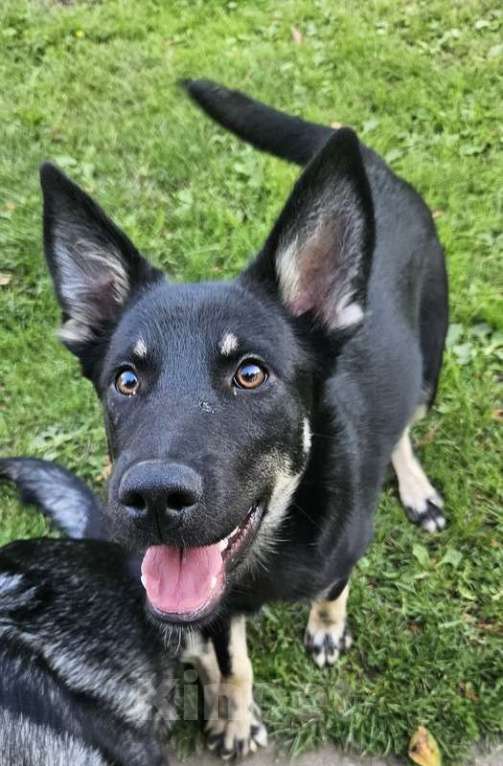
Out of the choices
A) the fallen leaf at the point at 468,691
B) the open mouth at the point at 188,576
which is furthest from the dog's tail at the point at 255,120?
the fallen leaf at the point at 468,691

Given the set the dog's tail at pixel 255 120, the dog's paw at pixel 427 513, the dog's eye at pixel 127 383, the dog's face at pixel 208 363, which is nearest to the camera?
the dog's face at pixel 208 363

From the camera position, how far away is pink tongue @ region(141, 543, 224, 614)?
227 centimetres

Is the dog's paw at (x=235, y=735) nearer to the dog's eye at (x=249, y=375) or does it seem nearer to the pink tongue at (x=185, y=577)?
the pink tongue at (x=185, y=577)

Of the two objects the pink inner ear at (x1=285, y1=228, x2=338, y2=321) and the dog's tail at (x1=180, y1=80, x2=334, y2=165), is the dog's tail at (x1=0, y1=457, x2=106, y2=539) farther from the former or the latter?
the dog's tail at (x1=180, y1=80, x2=334, y2=165)

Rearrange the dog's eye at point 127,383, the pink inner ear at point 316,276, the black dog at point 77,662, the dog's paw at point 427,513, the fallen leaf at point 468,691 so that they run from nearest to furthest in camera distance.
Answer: the black dog at point 77,662 < the dog's eye at point 127,383 < the pink inner ear at point 316,276 < the fallen leaf at point 468,691 < the dog's paw at point 427,513

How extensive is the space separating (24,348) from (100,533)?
5.89ft

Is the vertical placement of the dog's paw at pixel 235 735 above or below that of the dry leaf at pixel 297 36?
below

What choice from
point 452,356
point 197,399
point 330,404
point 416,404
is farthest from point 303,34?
point 197,399

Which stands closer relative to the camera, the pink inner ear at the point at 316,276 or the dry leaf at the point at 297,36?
the pink inner ear at the point at 316,276

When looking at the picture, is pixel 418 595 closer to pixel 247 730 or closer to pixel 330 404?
pixel 247 730

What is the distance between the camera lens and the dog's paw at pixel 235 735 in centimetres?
318

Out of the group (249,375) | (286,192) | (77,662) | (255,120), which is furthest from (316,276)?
(286,192)

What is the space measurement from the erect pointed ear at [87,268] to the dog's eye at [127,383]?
1.24 ft

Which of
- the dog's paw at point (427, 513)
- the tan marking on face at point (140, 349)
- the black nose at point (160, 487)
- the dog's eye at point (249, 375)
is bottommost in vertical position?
the dog's paw at point (427, 513)
